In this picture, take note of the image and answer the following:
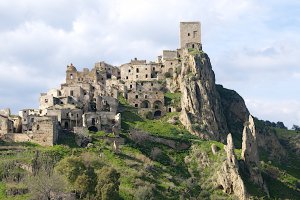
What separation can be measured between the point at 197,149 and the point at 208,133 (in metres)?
7.83

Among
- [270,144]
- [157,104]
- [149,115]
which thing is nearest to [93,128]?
[149,115]

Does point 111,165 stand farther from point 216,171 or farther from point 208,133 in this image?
point 208,133

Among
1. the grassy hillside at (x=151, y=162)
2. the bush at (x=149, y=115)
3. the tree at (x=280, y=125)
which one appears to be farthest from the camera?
the tree at (x=280, y=125)

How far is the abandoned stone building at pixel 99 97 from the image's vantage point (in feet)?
343

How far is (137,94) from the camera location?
12431cm

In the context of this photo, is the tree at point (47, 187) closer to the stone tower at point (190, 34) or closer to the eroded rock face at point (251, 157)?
the eroded rock face at point (251, 157)

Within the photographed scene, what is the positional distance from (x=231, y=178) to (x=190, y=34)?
136 ft

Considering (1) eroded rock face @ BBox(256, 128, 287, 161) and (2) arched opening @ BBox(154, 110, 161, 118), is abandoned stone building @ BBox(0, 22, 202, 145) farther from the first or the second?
(1) eroded rock face @ BBox(256, 128, 287, 161)

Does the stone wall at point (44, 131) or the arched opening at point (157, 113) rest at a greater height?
the arched opening at point (157, 113)

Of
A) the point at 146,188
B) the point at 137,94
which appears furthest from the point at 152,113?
the point at 146,188

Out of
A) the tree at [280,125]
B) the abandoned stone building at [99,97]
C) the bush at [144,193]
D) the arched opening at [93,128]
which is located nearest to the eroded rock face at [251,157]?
the bush at [144,193]

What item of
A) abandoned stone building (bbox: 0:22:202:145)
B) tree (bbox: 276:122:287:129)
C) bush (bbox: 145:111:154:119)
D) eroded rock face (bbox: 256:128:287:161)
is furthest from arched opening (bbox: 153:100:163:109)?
tree (bbox: 276:122:287:129)

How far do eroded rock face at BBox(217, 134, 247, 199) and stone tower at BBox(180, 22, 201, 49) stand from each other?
35.7m

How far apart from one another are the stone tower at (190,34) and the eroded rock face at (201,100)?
6693 millimetres
